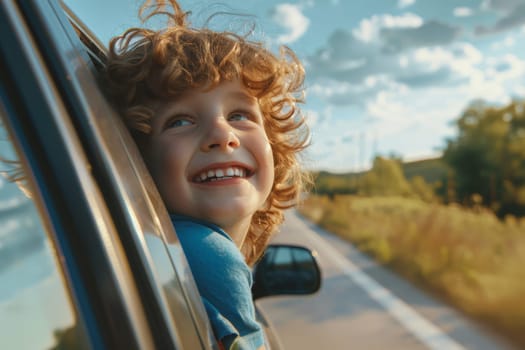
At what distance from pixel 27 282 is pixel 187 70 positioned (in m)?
1.06

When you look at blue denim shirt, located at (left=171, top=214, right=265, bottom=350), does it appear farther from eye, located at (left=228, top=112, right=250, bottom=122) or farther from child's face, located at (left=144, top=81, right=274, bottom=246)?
eye, located at (left=228, top=112, right=250, bottom=122)

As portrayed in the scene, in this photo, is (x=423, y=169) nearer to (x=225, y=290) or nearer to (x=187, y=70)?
(x=187, y=70)

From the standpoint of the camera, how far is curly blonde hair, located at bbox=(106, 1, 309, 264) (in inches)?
63.1

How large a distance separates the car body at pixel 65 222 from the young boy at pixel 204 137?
0.94 ft

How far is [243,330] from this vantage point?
130 centimetres

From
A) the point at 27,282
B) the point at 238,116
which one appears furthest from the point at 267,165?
the point at 27,282

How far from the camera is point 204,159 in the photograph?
1570mm

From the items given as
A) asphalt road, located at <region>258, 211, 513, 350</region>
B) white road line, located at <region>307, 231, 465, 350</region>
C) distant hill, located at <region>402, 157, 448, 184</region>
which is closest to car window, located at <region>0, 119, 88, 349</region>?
asphalt road, located at <region>258, 211, 513, 350</region>

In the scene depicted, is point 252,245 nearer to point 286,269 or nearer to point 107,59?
point 286,269

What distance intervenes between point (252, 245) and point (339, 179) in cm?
7395

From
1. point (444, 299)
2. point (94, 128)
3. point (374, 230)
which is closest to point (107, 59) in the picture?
point (94, 128)

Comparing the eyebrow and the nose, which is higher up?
the eyebrow

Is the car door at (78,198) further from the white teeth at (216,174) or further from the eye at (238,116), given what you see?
the eye at (238,116)

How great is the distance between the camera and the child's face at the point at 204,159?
1556 millimetres
